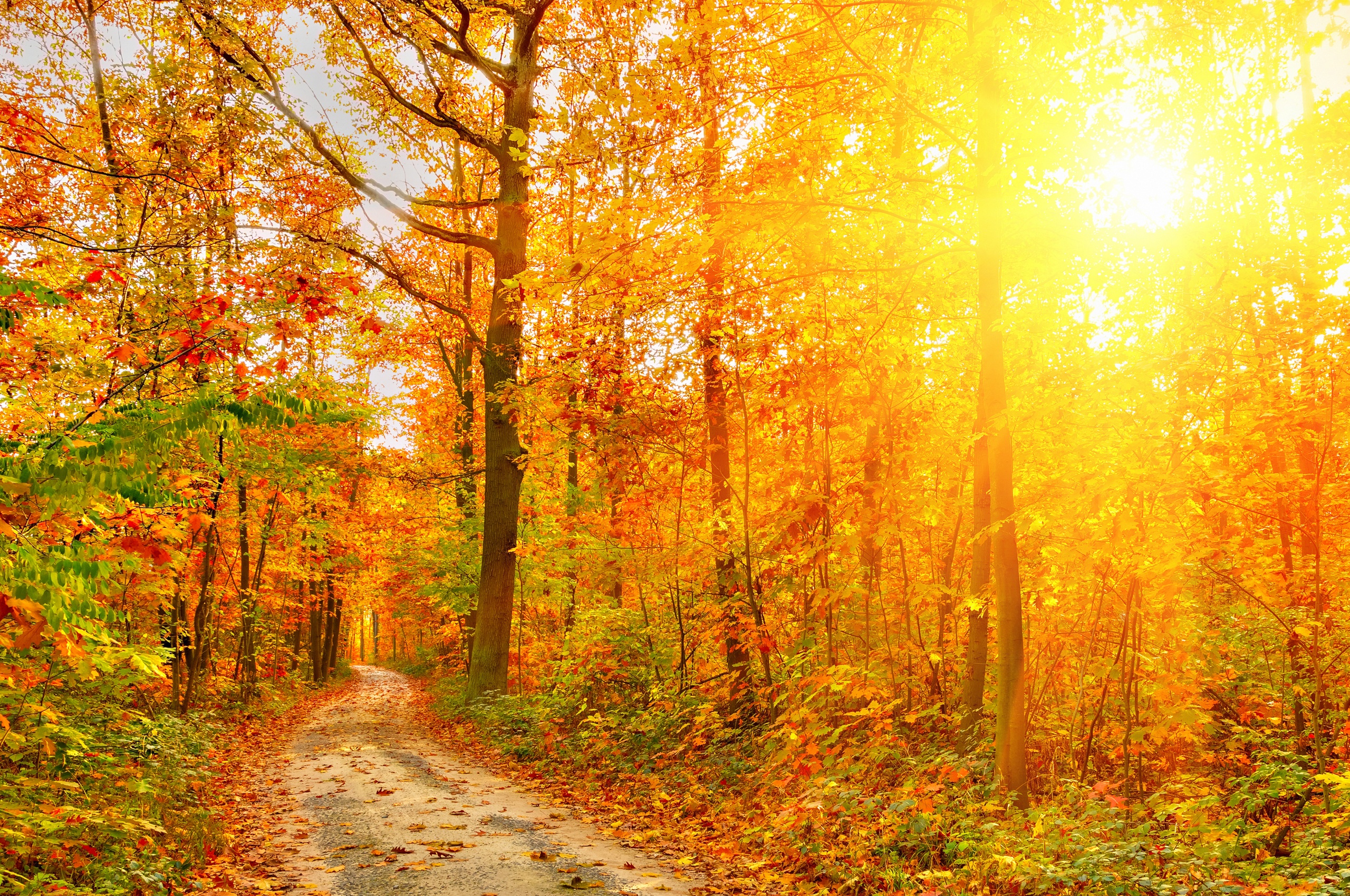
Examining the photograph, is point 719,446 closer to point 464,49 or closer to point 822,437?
point 822,437

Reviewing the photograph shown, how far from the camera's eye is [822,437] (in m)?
9.25

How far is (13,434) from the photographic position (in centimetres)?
578

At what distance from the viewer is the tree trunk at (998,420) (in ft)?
19.1

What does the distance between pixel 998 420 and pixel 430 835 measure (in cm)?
600

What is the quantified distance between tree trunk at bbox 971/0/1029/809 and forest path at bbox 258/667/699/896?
2666 millimetres

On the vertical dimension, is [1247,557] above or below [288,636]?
above

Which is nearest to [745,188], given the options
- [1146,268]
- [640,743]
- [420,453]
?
[1146,268]

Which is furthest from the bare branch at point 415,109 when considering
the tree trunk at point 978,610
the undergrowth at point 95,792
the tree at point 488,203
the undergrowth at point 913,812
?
the tree trunk at point 978,610

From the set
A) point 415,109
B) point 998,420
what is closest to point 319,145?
point 415,109

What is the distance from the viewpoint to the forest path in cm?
573

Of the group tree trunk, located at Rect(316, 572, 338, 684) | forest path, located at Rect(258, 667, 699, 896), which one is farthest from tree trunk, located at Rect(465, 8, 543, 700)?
tree trunk, located at Rect(316, 572, 338, 684)

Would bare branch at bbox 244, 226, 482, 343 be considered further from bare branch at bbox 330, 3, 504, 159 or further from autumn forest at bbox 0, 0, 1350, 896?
bare branch at bbox 330, 3, 504, 159

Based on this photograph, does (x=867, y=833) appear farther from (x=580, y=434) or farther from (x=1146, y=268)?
(x=580, y=434)

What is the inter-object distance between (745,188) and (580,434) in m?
6.75
